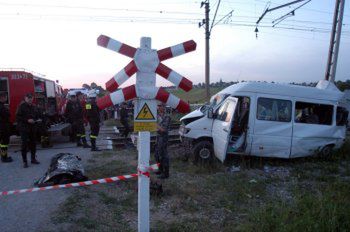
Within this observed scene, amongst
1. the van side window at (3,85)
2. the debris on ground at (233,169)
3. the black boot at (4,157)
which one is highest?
the van side window at (3,85)

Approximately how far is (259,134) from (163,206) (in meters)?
4.24

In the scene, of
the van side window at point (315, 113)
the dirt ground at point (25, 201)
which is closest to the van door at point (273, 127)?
the van side window at point (315, 113)

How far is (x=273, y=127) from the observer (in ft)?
31.2

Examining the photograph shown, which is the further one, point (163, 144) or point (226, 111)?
point (226, 111)

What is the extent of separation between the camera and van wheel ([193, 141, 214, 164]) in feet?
30.8

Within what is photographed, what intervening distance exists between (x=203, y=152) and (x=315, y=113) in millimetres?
3600

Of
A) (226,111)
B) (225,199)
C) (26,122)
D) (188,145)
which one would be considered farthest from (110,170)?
(226,111)

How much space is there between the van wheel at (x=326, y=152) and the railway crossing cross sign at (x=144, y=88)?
728 cm

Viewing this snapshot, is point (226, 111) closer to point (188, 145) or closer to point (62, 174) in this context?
point (188, 145)

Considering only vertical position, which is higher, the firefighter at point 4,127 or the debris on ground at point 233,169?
the firefighter at point 4,127

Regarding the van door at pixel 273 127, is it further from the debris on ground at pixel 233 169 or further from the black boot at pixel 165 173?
the black boot at pixel 165 173

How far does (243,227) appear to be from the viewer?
16.3 feet

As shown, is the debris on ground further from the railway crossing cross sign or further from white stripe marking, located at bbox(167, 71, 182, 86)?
white stripe marking, located at bbox(167, 71, 182, 86)

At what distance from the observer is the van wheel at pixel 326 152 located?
10.1 m
